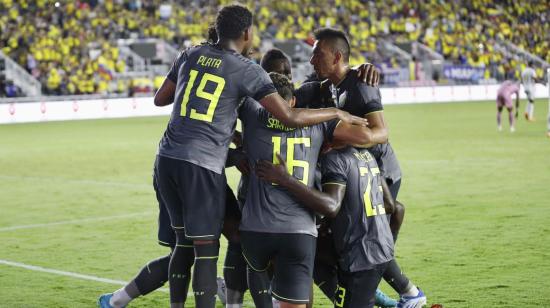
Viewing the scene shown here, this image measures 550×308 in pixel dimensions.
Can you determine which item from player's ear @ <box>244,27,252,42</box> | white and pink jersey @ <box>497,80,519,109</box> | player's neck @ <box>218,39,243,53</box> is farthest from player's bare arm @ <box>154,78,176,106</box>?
Result: white and pink jersey @ <box>497,80,519,109</box>

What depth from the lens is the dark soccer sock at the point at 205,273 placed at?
5.54 m

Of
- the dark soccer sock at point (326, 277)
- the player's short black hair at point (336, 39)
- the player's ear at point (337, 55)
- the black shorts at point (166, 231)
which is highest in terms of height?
the player's short black hair at point (336, 39)

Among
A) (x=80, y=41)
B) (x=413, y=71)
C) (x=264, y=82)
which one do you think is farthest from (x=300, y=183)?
(x=413, y=71)

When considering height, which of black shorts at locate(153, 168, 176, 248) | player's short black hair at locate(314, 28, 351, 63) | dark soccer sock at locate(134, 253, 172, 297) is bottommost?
dark soccer sock at locate(134, 253, 172, 297)

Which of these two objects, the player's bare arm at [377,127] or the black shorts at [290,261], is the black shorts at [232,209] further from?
the player's bare arm at [377,127]

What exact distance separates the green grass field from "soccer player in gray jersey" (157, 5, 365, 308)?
1.85m

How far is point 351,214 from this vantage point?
5.21 meters

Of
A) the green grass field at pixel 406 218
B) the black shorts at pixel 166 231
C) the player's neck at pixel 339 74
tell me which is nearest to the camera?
the player's neck at pixel 339 74

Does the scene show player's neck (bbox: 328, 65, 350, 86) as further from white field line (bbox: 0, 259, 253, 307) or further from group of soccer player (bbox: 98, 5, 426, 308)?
white field line (bbox: 0, 259, 253, 307)

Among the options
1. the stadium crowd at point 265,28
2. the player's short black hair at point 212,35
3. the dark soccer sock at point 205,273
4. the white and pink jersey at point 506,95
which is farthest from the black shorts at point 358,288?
the stadium crowd at point 265,28

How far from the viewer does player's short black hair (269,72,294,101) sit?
550 cm

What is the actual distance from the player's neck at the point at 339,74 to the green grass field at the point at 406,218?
7.31 feet

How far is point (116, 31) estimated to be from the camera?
39.7m

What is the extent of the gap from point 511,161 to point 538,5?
4319cm
